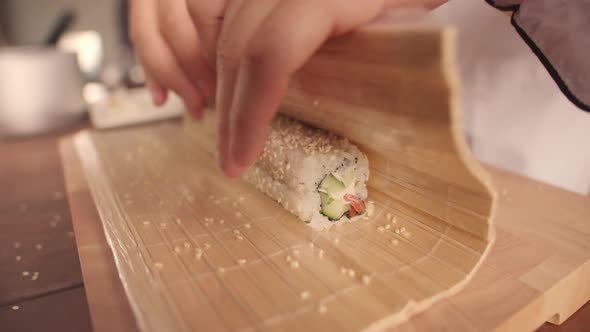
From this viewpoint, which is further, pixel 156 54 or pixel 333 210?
pixel 156 54

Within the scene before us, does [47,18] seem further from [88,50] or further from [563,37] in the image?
[563,37]

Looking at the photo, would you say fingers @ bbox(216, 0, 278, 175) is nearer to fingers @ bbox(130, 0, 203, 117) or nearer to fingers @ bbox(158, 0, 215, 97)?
fingers @ bbox(158, 0, 215, 97)

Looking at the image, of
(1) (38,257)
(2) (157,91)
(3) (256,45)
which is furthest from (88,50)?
(3) (256,45)

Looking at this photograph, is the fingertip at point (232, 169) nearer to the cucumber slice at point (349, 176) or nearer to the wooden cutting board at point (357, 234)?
the wooden cutting board at point (357, 234)

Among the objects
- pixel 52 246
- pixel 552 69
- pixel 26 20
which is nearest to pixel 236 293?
pixel 52 246

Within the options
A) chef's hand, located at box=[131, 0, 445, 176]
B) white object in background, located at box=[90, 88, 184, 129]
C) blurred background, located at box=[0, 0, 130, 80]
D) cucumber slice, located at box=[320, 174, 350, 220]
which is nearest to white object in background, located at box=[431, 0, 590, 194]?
chef's hand, located at box=[131, 0, 445, 176]

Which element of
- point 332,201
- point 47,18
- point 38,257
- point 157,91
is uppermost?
point 47,18
